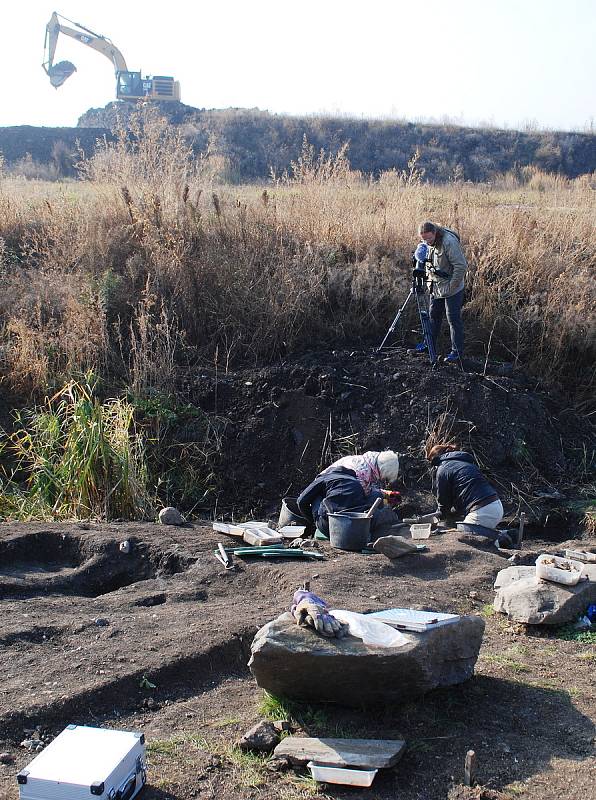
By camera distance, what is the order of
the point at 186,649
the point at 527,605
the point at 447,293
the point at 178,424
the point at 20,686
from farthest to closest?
the point at 447,293 → the point at 178,424 → the point at 527,605 → the point at 186,649 → the point at 20,686

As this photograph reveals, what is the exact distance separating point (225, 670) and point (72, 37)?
34.0 m

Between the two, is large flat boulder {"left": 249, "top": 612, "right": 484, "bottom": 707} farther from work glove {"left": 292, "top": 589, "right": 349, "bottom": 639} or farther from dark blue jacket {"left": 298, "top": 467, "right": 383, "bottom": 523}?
dark blue jacket {"left": 298, "top": 467, "right": 383, "bottom": 523}

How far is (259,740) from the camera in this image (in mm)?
3814

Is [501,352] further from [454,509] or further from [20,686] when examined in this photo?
[20,686]

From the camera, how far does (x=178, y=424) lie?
30.5 ft

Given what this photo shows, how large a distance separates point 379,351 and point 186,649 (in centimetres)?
612

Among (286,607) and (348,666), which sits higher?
(348,666)

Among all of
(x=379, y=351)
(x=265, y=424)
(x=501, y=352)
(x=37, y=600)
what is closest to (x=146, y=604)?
(x=37, y=600)

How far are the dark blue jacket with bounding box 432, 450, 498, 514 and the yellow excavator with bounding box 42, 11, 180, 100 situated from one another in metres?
29.6

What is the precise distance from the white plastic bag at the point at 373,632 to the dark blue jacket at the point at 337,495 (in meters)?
2.94

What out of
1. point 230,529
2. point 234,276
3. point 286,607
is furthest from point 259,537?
point 234,276

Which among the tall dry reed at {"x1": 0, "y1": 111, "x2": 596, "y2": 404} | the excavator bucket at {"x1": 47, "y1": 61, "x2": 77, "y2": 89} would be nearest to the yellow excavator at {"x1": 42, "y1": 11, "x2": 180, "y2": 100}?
the excavator bucket at {"x1": 47, "y1": 61, "x2": 77, "y2": 89}

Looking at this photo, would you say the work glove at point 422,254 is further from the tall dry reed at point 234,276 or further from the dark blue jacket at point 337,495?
the dark blue jacket at point 337,495

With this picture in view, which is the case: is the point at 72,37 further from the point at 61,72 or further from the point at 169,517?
the point at 169,517
